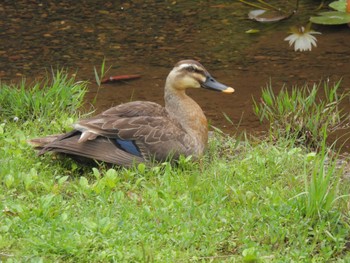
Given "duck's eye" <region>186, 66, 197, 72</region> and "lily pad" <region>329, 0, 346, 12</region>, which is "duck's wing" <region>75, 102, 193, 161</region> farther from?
"lily pad" <region>329, 0, 346, 12</region>

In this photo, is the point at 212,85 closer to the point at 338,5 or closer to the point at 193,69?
the point at 193,69

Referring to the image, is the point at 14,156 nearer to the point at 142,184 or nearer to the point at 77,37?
the point at 142,184

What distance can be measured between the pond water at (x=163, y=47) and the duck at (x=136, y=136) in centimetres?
81

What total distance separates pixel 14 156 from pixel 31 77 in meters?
2.35

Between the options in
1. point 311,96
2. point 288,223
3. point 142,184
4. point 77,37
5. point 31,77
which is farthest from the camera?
point 77,37

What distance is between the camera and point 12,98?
7.12 m

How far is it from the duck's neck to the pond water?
66cm

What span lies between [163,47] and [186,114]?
92.1 inches

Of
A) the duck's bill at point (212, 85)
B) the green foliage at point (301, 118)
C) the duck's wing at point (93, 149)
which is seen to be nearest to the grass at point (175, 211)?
the duck's wing at point (93, 149)

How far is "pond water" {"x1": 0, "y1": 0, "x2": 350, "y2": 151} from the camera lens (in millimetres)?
8328

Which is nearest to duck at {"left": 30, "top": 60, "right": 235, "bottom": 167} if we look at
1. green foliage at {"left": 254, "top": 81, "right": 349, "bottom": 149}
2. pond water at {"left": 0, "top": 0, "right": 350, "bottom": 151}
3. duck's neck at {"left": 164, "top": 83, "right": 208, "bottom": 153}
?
duck's neck at {"left": 164, "top": 83, "right": 208, "bottom": 153}

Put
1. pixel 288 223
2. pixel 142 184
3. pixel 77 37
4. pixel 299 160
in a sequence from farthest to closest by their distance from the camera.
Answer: pixel 77 37 < pixel 299 160 < pixel 142 184 < pixel 288 223

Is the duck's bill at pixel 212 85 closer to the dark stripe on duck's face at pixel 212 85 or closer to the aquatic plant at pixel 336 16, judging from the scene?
the dark stripe on duck's face at pixel 212 85

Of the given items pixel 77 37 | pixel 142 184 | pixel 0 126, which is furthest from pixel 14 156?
pixel 77 37
